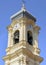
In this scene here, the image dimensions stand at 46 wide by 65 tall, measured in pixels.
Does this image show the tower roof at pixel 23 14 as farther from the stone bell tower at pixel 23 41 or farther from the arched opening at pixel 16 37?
the arched opening at pixel 16 37

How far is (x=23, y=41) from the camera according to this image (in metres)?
43.3

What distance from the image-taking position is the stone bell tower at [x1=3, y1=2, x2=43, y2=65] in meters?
42.2

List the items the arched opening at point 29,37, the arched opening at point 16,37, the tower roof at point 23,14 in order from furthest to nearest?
1. the tower roof at point 23,14
2. the arched opening at point 16,37
3. the arched opening at point 29,37

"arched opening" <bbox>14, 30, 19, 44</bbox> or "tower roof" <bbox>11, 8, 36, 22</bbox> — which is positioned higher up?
"tower roof" <bbox>11, 8, 36, 22</bbox>

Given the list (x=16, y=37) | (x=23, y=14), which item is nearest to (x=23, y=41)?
(x=16, y=37)

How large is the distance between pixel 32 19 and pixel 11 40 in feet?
13.3

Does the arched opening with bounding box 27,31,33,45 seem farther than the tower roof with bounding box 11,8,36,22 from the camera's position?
No

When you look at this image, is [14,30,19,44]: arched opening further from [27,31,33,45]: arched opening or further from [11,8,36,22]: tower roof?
[11,8,36,22]: tower roof

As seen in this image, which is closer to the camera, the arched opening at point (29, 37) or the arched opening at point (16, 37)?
the arched opening at point (29, 37)

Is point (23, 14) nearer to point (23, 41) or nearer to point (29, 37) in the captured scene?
point (29, 37)

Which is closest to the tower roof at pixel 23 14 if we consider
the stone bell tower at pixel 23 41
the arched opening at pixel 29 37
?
the stone bell tower at pixel 23 41

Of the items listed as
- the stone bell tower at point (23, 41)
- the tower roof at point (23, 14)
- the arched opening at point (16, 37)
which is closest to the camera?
the stone bell tower at point (23, 41)

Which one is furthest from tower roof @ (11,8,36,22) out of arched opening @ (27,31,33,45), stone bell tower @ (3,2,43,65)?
arched opening @ (27,31,33,45)

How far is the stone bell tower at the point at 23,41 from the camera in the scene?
4216 cm
